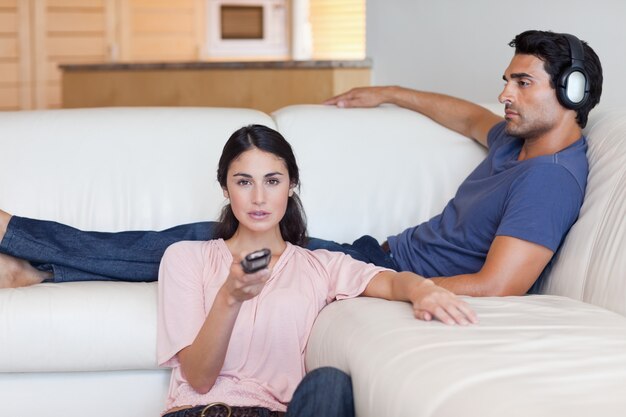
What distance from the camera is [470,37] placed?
3854 millimetres

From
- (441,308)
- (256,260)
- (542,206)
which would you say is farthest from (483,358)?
(542,206)

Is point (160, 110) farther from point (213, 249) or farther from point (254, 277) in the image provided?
point (254, 277)

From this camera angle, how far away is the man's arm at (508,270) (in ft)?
6.89

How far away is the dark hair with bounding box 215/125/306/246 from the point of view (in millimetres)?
2000

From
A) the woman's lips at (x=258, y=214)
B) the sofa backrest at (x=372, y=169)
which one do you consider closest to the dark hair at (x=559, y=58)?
the sofa backrest at (x=372, y=169)

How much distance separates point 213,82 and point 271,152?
3.48 m

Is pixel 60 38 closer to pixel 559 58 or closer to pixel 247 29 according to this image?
pixel 247 29

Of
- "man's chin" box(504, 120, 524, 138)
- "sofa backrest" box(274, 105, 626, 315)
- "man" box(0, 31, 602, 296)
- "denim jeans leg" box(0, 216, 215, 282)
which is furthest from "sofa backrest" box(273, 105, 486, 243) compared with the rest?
"man's chin" box(504, 120, 524, 138)

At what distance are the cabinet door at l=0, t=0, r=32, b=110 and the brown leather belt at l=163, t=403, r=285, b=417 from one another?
5.21 metres

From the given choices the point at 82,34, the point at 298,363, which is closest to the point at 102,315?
the point at 298,363

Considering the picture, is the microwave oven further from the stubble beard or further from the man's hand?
the man's hand

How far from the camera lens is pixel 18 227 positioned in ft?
8.16

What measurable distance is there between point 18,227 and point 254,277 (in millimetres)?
1220

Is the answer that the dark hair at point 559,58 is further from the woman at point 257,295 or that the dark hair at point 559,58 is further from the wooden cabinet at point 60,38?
the wooden cabinet at point 60,38
